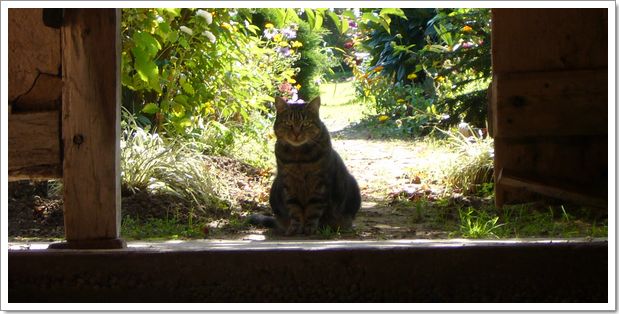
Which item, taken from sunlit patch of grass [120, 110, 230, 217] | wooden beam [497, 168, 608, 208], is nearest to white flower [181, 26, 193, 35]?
sunlit patch of grass [120, 110, 230, 217]

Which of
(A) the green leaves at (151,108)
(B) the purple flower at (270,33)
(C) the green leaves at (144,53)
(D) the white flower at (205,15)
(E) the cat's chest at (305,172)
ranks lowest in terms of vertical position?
(E) the cat's chest at (305,172)

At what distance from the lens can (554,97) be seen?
15.3 ft

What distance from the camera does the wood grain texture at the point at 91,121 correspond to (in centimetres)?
293

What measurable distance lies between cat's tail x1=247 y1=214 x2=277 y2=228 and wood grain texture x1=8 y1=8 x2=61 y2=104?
7.43 feet

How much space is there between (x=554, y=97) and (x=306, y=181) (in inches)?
62.3

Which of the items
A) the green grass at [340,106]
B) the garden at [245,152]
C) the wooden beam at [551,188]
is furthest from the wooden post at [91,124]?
the green grass at [340,106]

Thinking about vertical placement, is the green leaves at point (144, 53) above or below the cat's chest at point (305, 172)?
above

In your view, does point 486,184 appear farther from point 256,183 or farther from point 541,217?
point 256,183

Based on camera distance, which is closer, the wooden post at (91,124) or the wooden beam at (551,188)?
the wooden post at (91,124)

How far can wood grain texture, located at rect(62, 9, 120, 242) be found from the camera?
115 inches

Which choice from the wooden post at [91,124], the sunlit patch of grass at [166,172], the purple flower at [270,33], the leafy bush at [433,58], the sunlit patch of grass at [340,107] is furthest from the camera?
the sunlit patch of grass at [340,107]

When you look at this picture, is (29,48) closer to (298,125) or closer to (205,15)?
(298,125)

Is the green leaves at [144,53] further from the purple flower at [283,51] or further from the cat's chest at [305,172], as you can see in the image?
the purple flower at [283,51]

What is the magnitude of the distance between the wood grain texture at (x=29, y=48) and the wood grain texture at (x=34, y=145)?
15 cm
